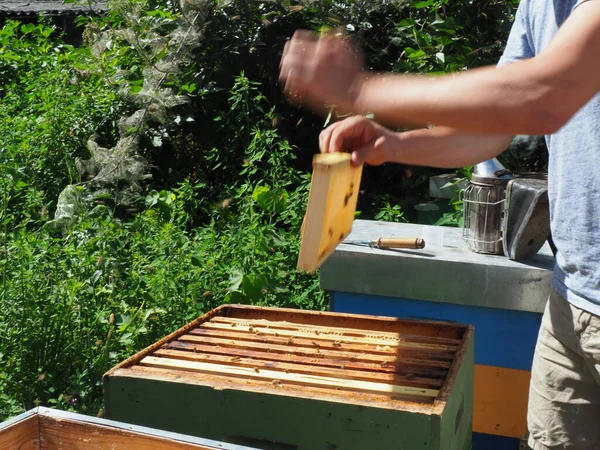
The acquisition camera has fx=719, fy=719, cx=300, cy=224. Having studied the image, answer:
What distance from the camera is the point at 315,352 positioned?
181 cm

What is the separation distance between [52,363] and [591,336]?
1881 millimetres

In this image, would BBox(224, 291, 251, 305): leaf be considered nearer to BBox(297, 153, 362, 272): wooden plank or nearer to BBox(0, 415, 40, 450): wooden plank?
BBox(297, 153, 362, 272): wooden plank

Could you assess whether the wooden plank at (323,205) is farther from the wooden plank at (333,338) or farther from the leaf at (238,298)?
the leaf at (238,298)

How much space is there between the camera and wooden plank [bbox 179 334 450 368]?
1.73 meters

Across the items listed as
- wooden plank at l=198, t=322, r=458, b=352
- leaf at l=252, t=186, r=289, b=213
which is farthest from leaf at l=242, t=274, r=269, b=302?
wooden plank at l=198, t=322, r=458, b=352

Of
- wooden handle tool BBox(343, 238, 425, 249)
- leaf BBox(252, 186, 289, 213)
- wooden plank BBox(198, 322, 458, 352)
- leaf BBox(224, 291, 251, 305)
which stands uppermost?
leaf BBox(252, 186, 289, 213)

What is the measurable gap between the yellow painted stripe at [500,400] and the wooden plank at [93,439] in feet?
4.61

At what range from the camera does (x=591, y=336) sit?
147cm

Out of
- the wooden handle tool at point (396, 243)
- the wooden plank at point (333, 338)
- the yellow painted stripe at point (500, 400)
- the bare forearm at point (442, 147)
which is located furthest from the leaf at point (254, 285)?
the bare forearm at point (442, 147)

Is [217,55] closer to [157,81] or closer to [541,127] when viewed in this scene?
[157,81]

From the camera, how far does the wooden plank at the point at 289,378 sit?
5.01ft

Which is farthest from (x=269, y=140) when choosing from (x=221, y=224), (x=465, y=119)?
(x=465, y=119)

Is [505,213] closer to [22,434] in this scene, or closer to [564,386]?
[564,386]

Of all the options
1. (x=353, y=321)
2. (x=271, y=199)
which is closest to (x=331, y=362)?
(x=353, y=321)
